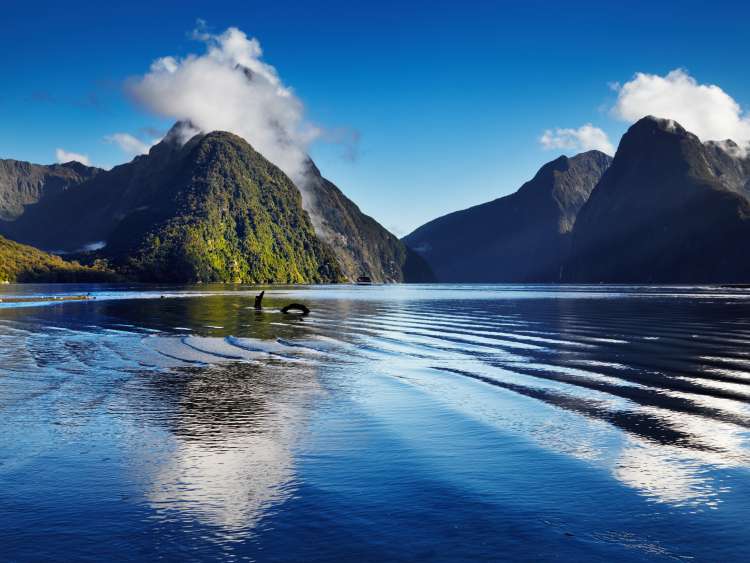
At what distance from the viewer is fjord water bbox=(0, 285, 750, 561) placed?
11273 mm

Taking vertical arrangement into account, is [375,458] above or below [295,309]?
below

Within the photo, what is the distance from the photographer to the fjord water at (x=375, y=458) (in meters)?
11.3

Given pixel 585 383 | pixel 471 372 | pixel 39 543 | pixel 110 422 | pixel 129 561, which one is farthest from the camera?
pixel 471 372

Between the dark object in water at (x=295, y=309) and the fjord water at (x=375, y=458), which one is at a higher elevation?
the dark object in water at (x=295, y=309)

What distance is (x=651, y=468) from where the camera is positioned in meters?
15.7

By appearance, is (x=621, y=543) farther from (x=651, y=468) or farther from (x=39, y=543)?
(x=39, y=543)

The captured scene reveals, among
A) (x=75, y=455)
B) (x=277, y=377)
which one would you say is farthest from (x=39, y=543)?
(x=277, y=377)

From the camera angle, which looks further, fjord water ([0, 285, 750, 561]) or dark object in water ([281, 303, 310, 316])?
dark object in water ([281, 303, 310, 316])

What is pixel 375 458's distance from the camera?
54.5 ft

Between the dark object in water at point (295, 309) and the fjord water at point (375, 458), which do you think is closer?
the fjord water at point (375, 458)

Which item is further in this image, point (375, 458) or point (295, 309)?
point (295, 309)

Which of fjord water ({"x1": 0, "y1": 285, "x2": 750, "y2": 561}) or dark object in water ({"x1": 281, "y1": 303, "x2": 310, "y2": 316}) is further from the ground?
dark object in water ({"x1": 281, "y1": 303, "x2": 310, "y2": 316})

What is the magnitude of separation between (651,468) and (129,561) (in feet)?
39.1

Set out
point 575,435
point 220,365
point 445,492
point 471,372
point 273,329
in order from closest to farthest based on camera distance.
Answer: point 445,492
point 575,435
point 471,372
point 220,365
point 273,329
